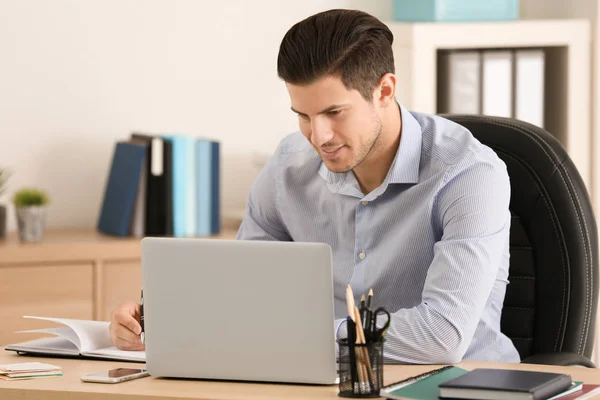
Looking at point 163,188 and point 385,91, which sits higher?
point 385,91

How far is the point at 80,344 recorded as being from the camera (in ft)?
5.43

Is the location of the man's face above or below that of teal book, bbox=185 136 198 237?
above

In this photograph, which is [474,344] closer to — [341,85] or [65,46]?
[341,85]

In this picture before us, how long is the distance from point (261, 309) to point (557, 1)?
237 centimetres

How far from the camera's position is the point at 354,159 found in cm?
182

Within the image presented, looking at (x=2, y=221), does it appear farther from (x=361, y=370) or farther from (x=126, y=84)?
(x=361, y=370)

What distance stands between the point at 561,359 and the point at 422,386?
0.56 meters

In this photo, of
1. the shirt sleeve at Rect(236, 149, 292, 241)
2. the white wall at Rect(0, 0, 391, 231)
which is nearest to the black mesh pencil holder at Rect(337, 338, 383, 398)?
the shirt sleeve at Rect(236, 149, 292, 241)

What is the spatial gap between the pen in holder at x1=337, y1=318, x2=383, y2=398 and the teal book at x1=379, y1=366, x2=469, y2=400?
2cm

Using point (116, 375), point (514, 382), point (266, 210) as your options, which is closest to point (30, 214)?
point (266, 210)

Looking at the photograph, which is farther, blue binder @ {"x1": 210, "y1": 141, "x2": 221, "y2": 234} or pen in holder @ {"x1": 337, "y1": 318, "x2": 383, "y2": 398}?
blue binder @ {"x1": 210, "y1": 141, "x2": 221, "y2": 234}

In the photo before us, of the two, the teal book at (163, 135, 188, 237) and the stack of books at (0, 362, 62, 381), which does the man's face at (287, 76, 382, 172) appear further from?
the teal book at (163, 135, 188, 237)

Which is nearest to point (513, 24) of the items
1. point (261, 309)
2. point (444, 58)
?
point (444, 58)

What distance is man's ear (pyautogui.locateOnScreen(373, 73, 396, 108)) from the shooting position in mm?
1874
